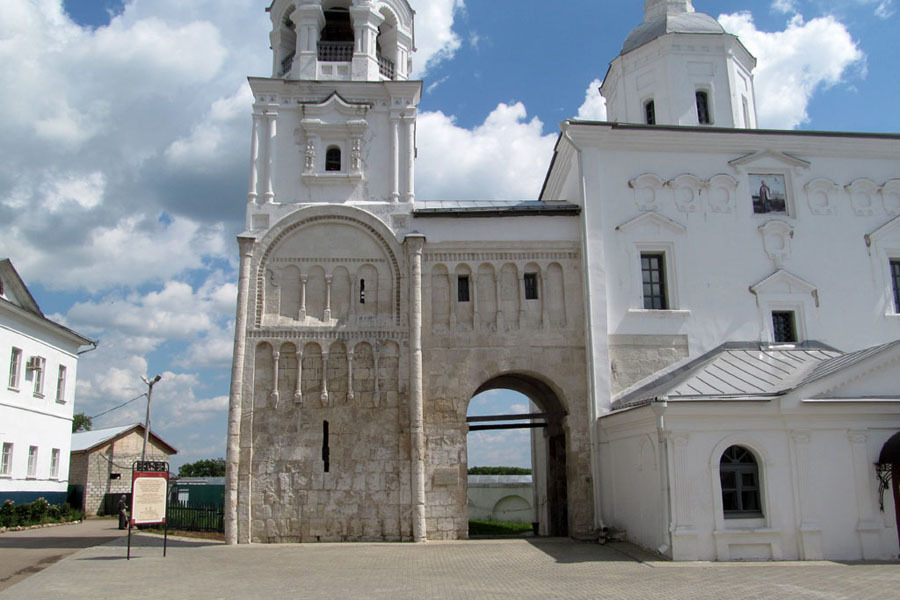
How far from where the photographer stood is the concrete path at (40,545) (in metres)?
14.5

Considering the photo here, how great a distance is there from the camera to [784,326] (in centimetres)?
2017

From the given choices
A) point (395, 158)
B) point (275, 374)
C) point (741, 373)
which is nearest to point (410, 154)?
point (395, 158)

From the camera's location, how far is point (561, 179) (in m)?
23.4

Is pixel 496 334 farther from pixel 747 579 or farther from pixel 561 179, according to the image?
Result: pixel 747 579

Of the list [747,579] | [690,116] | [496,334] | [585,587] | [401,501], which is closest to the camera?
[585,587]

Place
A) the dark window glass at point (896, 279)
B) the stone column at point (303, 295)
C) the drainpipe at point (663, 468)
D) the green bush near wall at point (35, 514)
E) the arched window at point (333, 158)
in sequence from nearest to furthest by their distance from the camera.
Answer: the drainpipe at point (663, 468) → the stone column at point (303, 295) → the dark window glass at point (896, 279) → the arched window at point (333, 158) → the green bush near wall at point (35, 514)

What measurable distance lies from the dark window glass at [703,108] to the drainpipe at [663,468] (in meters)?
12.4

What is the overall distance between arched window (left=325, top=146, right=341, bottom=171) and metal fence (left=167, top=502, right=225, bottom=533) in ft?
35.8

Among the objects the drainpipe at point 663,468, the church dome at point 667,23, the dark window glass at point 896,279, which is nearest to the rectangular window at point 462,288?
the drainpipe at point 663,468


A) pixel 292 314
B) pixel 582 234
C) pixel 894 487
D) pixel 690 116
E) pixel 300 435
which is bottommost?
pixel 894 487

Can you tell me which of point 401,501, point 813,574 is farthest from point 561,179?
point 813,574

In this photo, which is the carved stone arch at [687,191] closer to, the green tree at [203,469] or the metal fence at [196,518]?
the metal fence at [196,518]

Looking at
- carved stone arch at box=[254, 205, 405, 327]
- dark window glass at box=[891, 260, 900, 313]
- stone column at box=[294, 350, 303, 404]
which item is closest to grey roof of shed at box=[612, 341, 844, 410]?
dark window glass at box=[891, 260, 900, 313]

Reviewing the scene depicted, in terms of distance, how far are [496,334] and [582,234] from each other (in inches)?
149
